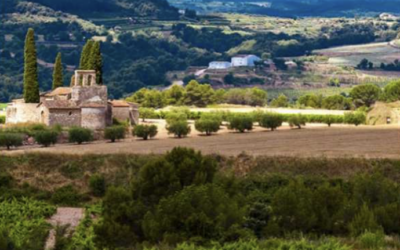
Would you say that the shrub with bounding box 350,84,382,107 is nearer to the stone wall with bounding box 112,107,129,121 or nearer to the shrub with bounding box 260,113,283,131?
the shrub with bounding box 260,113,283,131

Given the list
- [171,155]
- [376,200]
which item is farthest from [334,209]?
[171,155]

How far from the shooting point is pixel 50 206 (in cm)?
5116

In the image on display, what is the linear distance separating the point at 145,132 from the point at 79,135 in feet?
Result: 18.4

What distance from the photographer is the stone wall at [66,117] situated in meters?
72.0

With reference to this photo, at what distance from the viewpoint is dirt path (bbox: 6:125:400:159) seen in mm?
60125

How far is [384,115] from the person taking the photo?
298ft

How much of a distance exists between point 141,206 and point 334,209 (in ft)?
24.1

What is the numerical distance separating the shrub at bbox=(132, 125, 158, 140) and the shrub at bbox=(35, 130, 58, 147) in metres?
6.99

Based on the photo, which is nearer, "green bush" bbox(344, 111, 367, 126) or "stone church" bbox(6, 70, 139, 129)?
"stone church" bbox(6, 70, 139, 129)

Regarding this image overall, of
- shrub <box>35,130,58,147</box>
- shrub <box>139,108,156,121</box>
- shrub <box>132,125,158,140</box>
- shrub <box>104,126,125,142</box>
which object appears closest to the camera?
shrub <box>35,130,58,147</box>

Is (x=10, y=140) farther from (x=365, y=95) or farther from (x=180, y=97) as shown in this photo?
(x=365, y=95)

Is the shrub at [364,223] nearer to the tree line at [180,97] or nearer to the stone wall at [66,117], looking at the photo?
the stone wall at [66,117]

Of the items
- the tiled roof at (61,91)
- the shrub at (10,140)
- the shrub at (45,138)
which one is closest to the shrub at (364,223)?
the shrub at (10,140)

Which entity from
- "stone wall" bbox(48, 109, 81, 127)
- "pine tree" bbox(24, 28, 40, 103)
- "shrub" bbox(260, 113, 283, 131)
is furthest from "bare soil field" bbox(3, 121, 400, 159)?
"pine tree" bbox(24, 28, 40, 103)
